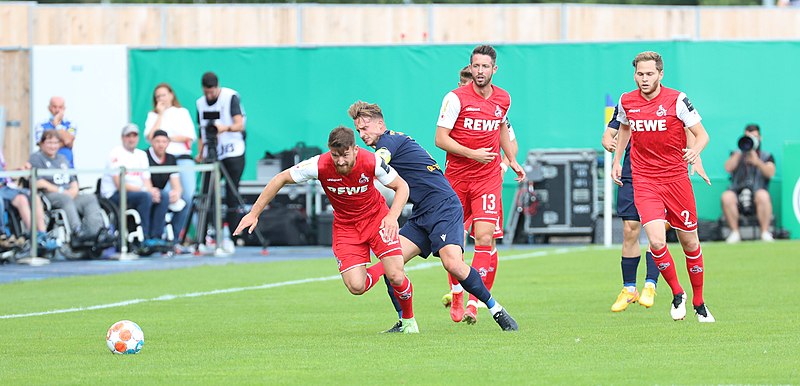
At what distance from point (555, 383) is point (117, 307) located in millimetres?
6794

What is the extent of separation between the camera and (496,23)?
29531 mm

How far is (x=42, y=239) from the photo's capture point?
19906 millimetres

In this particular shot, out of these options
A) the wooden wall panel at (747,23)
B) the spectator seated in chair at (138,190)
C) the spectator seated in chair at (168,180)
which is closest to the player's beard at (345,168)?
the spectator seated in chair at (138,190)

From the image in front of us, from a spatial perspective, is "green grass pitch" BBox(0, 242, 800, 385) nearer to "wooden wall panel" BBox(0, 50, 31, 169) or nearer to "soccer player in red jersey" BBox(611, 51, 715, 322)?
"soccer player in red jersey" BBox(611, 51, 715, 322)

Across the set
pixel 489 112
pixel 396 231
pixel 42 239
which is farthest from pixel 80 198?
pixel 396 231

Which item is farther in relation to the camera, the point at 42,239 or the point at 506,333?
the point at 42,239

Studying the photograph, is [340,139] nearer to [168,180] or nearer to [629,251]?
[629,251]

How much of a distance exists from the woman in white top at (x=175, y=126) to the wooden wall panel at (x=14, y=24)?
648 centimetres

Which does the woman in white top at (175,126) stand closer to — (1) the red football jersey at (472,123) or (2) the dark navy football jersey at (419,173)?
(1) the red football jersey at (472,123)

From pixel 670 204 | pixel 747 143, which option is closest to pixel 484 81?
pixel 670 204

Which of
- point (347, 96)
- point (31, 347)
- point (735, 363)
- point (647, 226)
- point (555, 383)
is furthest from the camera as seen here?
point (347, 96)

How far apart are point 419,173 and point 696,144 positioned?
211 centimetres

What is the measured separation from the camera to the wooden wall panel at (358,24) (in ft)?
94.6

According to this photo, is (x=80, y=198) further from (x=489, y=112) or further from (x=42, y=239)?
(x=489, y=112)
